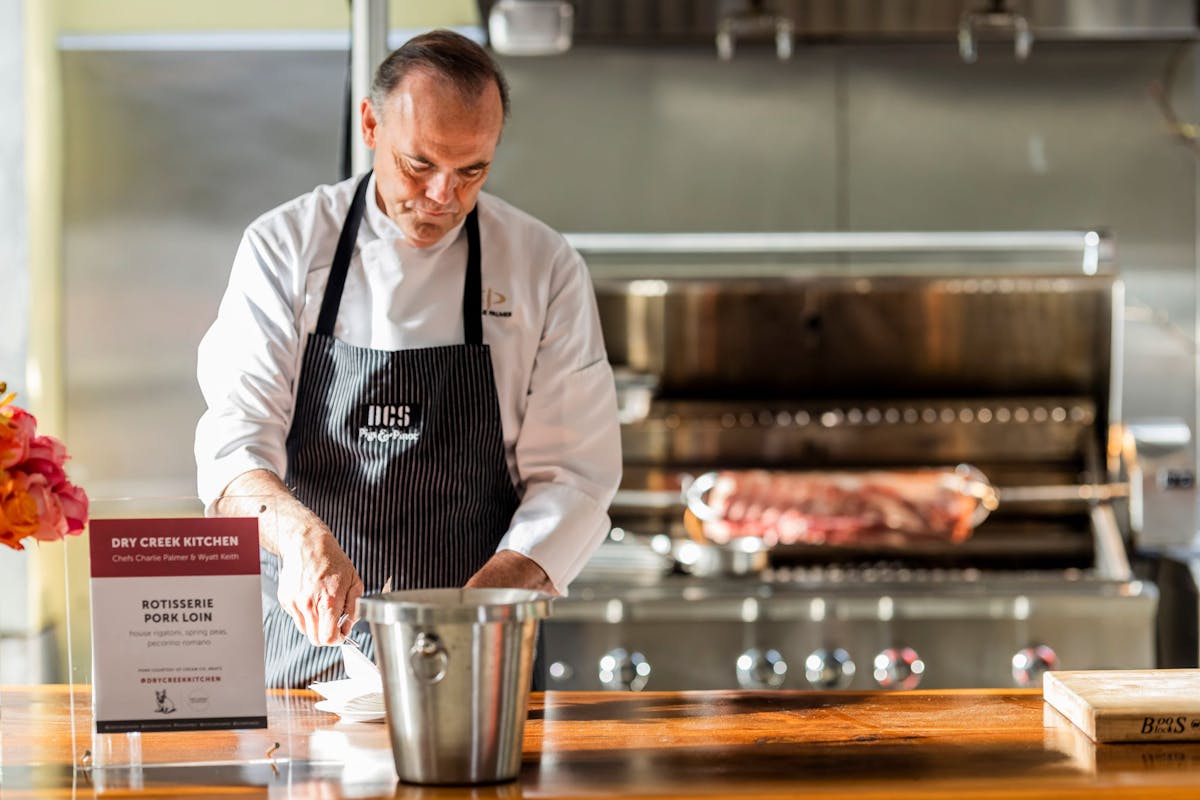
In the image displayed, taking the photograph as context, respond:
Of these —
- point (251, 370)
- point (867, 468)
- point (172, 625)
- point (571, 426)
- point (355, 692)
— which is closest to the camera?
point (172, 625)

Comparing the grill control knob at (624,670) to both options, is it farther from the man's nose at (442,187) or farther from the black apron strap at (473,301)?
the man's nose at (442,187)

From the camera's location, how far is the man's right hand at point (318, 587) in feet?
5.43

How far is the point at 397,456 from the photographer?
2.16 metres

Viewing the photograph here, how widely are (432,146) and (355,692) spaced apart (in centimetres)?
73

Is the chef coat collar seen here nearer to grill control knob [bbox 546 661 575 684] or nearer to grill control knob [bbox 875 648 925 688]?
grill control knob [bbox 546 661 575 684]

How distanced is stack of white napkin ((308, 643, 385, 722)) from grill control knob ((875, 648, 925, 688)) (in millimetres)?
1746

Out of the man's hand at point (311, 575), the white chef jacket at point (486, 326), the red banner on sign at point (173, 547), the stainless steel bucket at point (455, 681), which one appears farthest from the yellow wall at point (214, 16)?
the stainless steel bucket at point (455, 681)

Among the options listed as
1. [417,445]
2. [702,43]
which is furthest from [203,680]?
[702,43]

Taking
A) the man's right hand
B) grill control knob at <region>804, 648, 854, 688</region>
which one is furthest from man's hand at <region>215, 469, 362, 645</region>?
grill control knob at <region>804, 648, 854, 688</region>

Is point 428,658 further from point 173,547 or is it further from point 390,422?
point 390,422

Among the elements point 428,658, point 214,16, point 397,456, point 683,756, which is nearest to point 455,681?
point 428,658

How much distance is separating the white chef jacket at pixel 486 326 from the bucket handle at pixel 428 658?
2.51ft

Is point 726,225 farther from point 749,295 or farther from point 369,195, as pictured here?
point 369,195

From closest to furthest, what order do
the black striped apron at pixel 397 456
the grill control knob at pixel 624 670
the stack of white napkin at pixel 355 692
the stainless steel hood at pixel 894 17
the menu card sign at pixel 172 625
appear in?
the menu card sign at pixel 172 625 < the stack of white napkin at pixel 355 692 < the black striped apron at pixel 397 456 < the grill control knob at pixel 624 670 < the stainless steel hood at pixel 894 17
